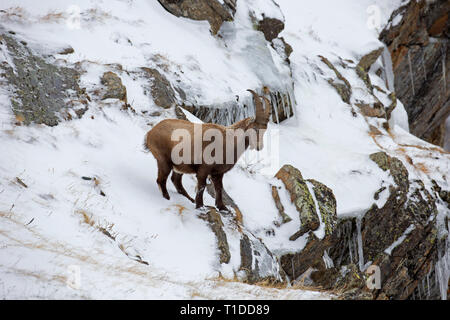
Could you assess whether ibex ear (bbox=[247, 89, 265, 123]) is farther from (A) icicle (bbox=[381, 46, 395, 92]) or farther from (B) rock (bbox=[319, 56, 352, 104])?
(A) icicle (bbox=[381, 46, 395, 92])

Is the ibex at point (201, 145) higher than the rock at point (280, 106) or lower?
higher

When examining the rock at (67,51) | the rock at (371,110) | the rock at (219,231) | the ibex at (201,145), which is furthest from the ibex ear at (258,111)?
the rock at (371,110)

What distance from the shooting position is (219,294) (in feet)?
13.5

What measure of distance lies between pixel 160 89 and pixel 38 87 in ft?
8.64

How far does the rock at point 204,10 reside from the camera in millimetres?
12266

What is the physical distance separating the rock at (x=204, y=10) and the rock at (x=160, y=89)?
12.4ft

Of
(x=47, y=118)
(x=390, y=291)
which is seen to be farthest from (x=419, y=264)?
(x=47, y=118)

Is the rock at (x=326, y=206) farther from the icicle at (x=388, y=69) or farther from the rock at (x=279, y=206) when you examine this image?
the icicle at (x=388, y=69)

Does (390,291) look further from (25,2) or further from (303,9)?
(303,9)

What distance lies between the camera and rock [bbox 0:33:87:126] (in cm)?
629

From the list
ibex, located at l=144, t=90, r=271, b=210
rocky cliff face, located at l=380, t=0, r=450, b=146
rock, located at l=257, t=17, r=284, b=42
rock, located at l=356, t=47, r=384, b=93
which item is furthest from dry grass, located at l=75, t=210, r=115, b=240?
rocky cliff face, located at l=380, t=0, r=450, b=146

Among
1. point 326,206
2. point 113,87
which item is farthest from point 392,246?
point 113,87

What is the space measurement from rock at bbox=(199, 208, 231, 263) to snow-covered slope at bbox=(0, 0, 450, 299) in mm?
112

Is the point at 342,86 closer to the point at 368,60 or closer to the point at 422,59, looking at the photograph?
the point at 368,60
